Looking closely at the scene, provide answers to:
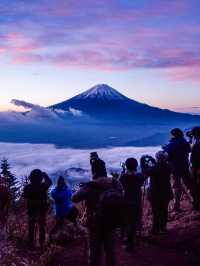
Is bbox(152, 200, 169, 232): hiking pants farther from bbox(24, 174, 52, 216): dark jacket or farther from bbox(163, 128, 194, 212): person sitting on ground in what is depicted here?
bbox(24, 174, 52, 216): dark jacket

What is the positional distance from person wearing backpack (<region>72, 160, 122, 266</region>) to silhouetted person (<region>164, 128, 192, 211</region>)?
13.1 ft

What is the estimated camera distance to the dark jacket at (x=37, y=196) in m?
11.0

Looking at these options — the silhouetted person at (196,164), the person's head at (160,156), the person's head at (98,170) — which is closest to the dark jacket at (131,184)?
the person's head at (160,156)

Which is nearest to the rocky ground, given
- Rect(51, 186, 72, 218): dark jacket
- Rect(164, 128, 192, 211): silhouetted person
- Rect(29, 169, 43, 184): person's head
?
Rect(51, 186, 72, 218): dark jacket

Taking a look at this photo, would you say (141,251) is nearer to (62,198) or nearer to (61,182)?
(62,198)

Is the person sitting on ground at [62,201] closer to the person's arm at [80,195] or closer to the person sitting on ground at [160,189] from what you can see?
the person sitting on ground at [160,189]

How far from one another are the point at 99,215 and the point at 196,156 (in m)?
4.69

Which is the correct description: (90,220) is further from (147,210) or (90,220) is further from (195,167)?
(147,210)

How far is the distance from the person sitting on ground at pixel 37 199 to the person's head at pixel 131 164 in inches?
72.0

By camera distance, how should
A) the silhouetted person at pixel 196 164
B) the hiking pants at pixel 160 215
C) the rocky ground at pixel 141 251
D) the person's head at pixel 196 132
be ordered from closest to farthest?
the rocky ground at pixel 141 251 → the hiking pants at pixel 160 215 → the person's head at pixel 196 132 → the silhouetted person at pixel 196 164

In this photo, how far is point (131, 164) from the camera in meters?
9.80

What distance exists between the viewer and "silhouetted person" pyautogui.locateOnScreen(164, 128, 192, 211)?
479 inches

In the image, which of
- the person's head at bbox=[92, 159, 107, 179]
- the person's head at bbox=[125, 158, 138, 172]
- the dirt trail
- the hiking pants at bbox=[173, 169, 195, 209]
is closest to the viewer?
the person's head at bbox=[92, 159, 107, 179]

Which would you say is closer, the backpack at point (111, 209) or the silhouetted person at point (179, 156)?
the backpack at point (111, 209)
